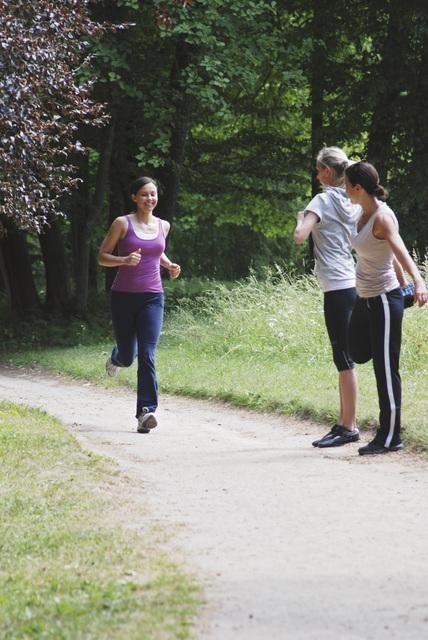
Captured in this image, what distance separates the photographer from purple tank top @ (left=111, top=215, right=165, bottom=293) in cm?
981

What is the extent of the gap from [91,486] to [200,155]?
23.7 meters

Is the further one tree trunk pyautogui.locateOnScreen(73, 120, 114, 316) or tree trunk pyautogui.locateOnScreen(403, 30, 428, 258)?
tree trunk pyautogui.locateOnScreen(403, 30, 428, 258)

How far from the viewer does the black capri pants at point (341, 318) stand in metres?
8.79

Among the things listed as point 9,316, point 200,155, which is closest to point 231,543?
point 9,316

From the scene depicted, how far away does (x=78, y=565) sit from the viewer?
17.2 feet

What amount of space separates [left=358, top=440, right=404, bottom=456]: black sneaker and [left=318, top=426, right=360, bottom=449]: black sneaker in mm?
432

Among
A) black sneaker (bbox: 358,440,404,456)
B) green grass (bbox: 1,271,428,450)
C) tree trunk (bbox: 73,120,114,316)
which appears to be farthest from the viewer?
tree trunk (bbox: 73,120,114,316)

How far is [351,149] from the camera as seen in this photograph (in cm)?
3167

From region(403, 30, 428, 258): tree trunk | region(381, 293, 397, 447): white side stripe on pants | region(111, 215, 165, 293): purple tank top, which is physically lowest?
region(381, 293, 397, 447): white side stripe on pants

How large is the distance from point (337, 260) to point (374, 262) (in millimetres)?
419

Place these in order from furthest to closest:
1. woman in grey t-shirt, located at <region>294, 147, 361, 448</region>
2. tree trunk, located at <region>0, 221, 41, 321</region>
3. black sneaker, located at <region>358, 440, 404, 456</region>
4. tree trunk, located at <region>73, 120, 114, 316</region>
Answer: tree trunk, located at <region>0, 221, 41, 321</region> < tree trunk, located at <region>73, 120, 114, 316</region> < woman in grey t-shirt, located at <region>294, 147, 361, 448</region> < black sneaker, located at <region>358, 440, 404, 456</region>

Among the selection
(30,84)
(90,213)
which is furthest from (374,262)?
(90,213)

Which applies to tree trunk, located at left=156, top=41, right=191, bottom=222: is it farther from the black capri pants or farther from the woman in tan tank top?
the woman in tan tank top

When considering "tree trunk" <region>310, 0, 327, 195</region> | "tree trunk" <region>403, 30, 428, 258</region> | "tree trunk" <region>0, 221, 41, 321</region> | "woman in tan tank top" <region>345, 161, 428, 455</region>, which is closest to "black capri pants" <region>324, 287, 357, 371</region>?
"woman in tan tank top" <region>345, 161, 428, 455</region>
